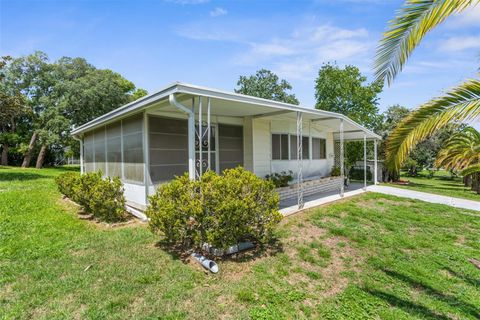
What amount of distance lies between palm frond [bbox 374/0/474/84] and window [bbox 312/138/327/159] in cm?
905

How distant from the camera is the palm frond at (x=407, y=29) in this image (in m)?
2.36

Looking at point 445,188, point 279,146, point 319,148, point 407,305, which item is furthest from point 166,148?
point 445,188

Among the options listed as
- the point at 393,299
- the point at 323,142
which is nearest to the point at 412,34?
the point at 393,299

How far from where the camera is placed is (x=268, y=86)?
32.7 metres

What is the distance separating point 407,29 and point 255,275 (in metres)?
3.47

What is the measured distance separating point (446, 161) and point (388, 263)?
14.1 m

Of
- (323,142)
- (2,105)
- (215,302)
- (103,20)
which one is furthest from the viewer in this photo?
(2,105)

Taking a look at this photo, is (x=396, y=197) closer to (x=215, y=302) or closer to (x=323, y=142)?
(x=323, y=142)

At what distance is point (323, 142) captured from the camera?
42.1 ft

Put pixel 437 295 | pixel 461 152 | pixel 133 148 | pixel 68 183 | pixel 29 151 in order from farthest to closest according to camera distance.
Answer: pixel 29 151 < pixel 461 152 < pixel 68 183 < pixel 133 148 < pixel 437 295

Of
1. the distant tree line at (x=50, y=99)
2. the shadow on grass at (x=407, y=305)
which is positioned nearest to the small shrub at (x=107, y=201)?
the shadow on grass at (x=407, y=305)

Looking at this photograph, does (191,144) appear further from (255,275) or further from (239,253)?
(255,275)

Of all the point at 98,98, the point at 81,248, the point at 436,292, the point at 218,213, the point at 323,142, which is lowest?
the point at 436,292

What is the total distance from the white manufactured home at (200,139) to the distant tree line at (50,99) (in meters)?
11.8
